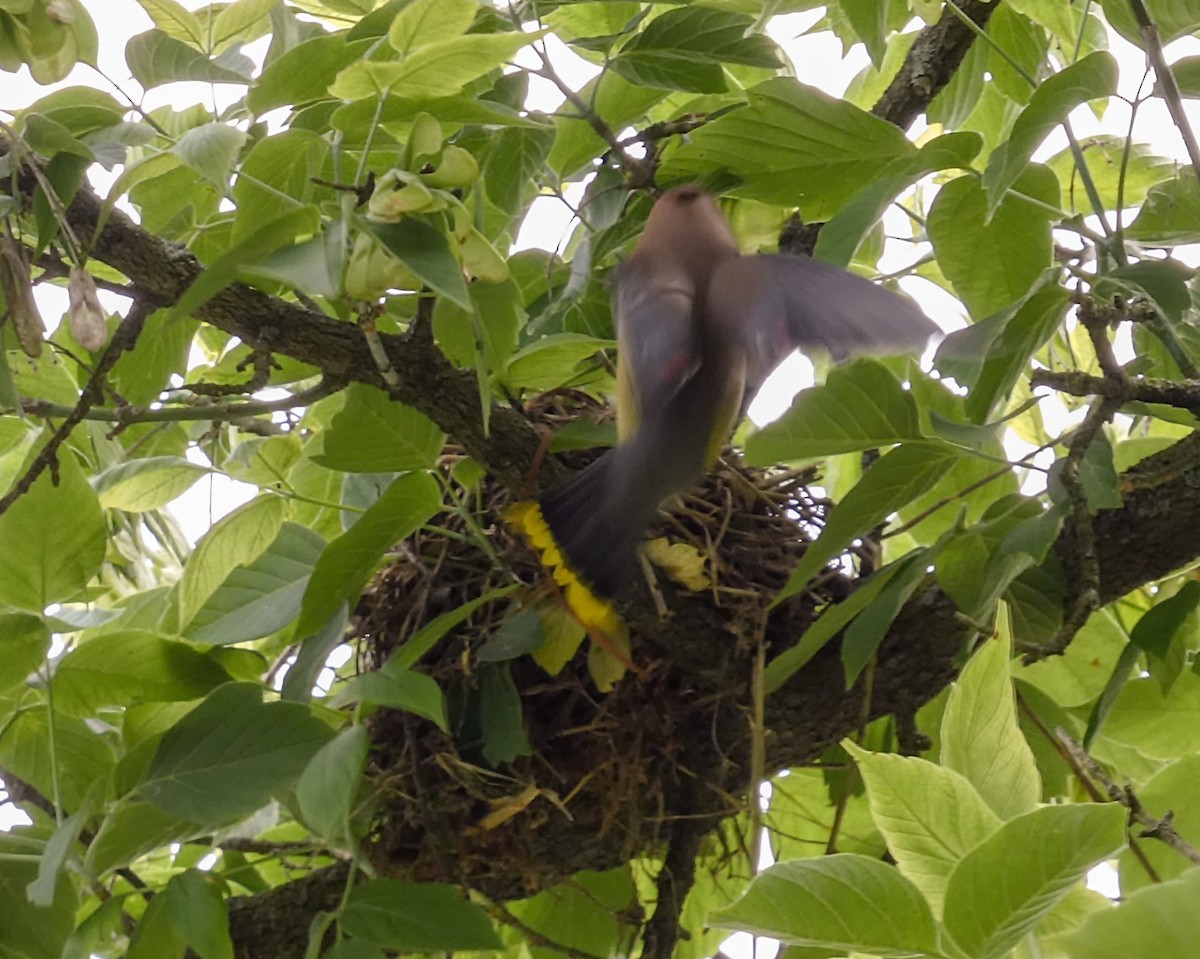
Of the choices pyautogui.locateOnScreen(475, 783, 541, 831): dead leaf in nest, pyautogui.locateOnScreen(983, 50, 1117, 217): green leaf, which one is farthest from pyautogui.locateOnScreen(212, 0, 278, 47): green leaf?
pyautogui.locateOnScreen(475, 783, 541, 831): dead leaf in nest

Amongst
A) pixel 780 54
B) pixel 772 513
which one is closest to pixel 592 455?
pixel 772 513

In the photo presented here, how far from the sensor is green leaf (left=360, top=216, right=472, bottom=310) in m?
0.83

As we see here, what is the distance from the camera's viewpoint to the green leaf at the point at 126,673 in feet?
3.78

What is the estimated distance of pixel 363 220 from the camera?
2.89 feet

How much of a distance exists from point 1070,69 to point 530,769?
73cm

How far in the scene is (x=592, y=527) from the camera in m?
1.09

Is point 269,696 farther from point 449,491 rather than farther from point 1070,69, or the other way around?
point 1070,69

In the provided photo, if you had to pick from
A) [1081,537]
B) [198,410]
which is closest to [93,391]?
[198,410]

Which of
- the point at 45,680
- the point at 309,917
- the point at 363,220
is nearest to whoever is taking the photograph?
the point at 363,220

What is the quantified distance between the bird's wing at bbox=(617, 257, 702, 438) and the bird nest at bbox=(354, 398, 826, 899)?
22 cm

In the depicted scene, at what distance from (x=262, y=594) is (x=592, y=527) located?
346mm

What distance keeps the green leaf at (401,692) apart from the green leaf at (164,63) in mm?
489

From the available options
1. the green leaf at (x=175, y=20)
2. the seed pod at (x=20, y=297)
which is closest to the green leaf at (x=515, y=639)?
the seed pod at (x=20, y=297)

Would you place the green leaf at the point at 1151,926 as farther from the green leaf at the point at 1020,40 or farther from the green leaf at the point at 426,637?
the green leaf at the point at 1020,40
